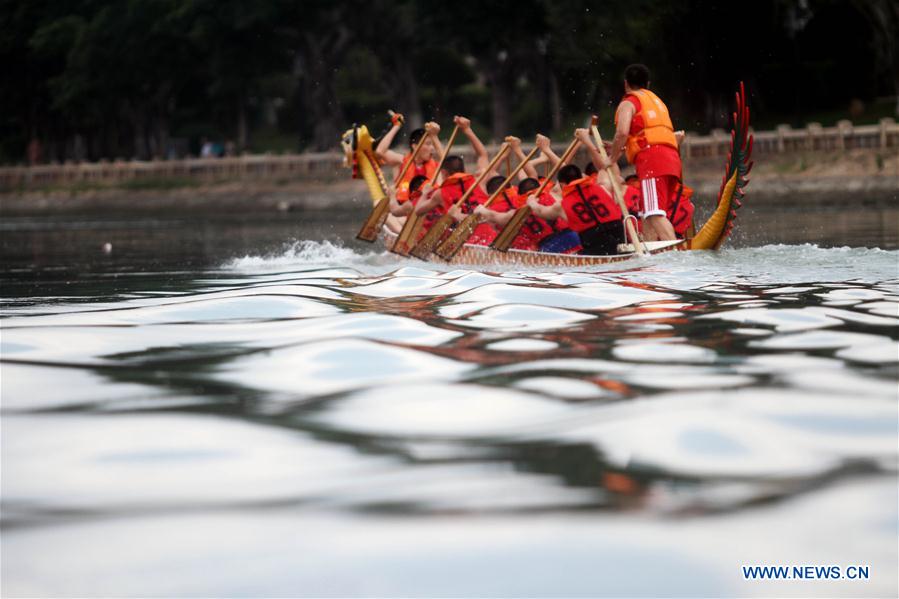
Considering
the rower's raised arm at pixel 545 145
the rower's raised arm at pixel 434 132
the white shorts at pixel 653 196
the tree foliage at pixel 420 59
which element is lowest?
the white shorts at pixel 653 196

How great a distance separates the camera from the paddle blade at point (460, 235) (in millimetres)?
14171

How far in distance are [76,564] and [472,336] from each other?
3989mm

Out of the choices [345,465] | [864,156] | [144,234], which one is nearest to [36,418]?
[345,465]

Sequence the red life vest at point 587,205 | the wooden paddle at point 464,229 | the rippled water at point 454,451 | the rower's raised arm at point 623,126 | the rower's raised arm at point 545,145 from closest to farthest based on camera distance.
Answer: the rippled water at point 454,451 < the red life vest at point 587,205 < the rower's raised arm at point 623,126 < the wooden paddle at point 464,229 < the rower's raised arm at point 545,145

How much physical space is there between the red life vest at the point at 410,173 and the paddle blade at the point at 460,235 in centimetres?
222

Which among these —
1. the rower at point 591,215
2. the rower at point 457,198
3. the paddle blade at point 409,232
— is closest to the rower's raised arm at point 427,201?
the rower at point 457,198

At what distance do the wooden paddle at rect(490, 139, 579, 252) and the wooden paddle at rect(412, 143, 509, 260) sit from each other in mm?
A: 1234

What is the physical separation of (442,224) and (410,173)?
Answer: 297 centimetres

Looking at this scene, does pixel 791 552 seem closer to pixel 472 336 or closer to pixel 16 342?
pixel 472 336

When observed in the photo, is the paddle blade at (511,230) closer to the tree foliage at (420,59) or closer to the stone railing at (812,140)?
the stone railing at (812,140)

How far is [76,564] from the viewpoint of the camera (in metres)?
3.66

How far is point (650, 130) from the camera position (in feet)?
41.8

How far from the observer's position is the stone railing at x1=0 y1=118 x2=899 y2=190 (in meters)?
32.6

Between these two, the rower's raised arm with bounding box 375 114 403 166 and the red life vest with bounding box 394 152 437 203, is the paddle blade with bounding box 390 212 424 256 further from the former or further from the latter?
the rower's raised arm with bounding box 375 114 403 166
